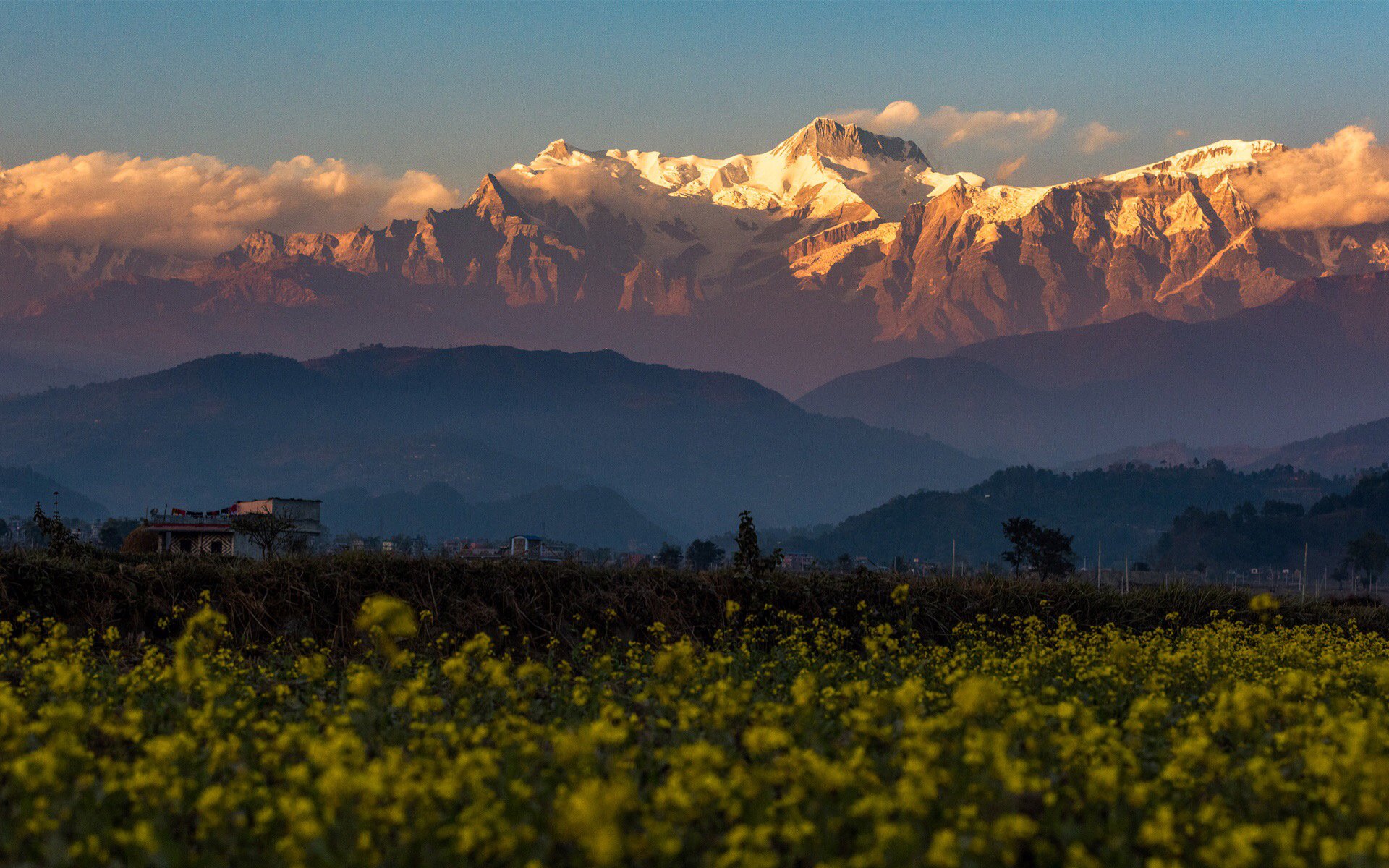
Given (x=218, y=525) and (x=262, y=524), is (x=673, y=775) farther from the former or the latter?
(x=218, y=525)

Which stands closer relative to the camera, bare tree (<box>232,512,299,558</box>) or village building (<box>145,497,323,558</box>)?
bare tree (<box>232,512,299,558</box>)

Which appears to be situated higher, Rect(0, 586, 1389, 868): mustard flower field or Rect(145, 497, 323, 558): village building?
Rect(0, 586, 1389, 868): mustard flower field

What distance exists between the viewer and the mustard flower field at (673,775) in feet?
25.9

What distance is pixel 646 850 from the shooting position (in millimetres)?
7891

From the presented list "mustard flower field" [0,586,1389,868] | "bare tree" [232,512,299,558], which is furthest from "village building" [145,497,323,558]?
"mustard flower field" [0,586,1389,868]

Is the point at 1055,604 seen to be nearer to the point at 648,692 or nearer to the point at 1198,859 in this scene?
the point at 648,692

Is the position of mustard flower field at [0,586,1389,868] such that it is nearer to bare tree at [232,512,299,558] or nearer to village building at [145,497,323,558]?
bare tree at [232,512,299,558]

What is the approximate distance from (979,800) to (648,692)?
3875mm

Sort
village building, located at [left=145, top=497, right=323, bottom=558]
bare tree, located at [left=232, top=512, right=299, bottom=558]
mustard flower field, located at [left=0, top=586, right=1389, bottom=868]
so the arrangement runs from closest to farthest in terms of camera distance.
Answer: mustard flower field, located at [left=0, top=586, right=1389, bottom=868] → bare tree, located at [left=232, top=512, right=299, bottom=558] → village building, located at [left=145, top=497, right=323, bottom=558]

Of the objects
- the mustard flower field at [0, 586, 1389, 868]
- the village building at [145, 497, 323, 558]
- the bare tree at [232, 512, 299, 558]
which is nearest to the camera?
the mustard flower field at [0, 586, 1389, 868]

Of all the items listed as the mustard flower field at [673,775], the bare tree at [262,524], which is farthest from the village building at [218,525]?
the mustard flower field at [673,775]

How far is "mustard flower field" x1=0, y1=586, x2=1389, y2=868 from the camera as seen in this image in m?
7.91

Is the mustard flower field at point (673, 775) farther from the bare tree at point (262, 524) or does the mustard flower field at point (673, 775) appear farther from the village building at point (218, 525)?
the village building at point (218, 525)

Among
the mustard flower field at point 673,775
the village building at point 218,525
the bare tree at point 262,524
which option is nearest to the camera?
the mustard flower field at point 673,775
